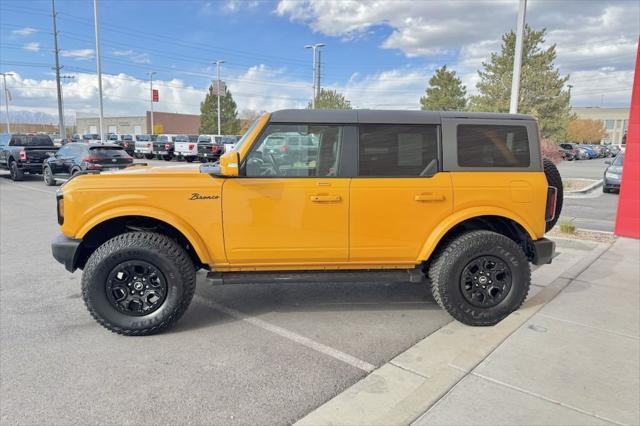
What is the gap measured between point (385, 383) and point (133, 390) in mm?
1730

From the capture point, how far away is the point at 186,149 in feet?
98.8

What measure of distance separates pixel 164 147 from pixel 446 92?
2095 cm

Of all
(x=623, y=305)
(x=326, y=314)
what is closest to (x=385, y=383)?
(x=326, y=314)

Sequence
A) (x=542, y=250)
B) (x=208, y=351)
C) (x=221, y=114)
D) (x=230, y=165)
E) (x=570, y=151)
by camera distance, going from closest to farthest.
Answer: (x=208, y=351) < (x=230, y=165) < (x=542, y=250) < (x=570, y=151) < (x=221, y=114)

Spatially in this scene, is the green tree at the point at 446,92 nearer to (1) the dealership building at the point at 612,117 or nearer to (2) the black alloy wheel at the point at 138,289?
(2) the black alloy wheel at the point at 138,289

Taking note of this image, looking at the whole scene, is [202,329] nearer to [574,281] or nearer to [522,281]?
[522,281]

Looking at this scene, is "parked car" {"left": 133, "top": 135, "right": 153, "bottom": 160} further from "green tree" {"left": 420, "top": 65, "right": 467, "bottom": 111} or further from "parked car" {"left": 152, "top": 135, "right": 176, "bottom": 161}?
"green tree" {"left": 420, "top": 65, "right": 467, "bottom": 111}

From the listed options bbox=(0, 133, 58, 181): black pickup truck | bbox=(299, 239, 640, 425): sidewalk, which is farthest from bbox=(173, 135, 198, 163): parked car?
bbox=(299, 239, 640, 425): sidewalk

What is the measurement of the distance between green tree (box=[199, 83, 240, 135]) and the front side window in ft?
173

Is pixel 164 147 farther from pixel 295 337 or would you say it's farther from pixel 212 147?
pixel 295 337

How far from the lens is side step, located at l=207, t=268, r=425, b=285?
13.1ft

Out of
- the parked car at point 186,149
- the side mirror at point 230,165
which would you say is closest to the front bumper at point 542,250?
the side mirror at point 230,165

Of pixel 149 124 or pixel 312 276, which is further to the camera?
pixel 149 124

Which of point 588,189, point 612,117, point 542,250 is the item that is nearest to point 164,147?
point 588,189
